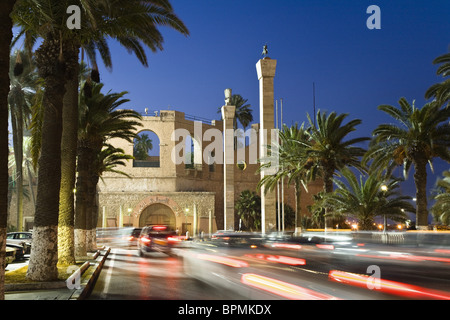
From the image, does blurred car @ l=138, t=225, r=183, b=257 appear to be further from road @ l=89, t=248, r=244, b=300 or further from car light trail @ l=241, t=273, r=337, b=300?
car light trail @ l=241, t=273, r=337, b=300

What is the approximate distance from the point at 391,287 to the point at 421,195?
65.8 feet

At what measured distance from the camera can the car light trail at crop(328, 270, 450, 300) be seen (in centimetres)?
970

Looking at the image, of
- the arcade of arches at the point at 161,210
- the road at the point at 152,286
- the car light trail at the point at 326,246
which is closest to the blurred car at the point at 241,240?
the car light trail at the point at 326,246

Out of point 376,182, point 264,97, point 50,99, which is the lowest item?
point 376,182

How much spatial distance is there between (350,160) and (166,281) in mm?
22644

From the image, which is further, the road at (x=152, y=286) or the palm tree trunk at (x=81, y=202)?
the palm tree trunk at (x=81, y=202)

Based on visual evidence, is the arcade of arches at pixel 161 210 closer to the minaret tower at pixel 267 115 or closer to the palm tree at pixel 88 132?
the minaret tower at pixel 267 115

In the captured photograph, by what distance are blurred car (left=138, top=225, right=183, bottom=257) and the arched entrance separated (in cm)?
3789

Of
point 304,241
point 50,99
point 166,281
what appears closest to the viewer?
point 166,281

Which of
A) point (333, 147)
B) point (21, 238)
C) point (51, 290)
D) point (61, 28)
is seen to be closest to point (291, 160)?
point (333, 147)

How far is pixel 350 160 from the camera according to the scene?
1314 inches

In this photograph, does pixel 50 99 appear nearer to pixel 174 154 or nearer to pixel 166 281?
pixel 166 281

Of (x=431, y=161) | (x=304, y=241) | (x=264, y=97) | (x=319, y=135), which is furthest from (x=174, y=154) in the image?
(x=304, y=241)

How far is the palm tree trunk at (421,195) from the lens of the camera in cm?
2918
